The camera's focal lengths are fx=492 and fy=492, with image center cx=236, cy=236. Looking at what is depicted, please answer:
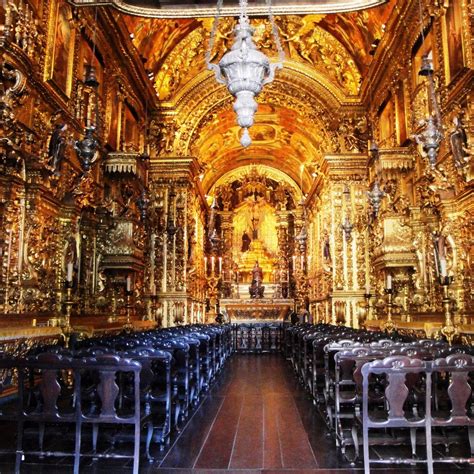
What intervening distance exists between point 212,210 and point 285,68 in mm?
9383

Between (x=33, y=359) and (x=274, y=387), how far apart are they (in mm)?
5665

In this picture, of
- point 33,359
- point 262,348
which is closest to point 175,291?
point 262,348

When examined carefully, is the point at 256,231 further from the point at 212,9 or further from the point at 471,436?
the point at 471,436

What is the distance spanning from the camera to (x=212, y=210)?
26.0 metres

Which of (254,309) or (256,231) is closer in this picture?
(254,309)

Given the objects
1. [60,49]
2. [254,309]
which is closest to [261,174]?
[254,309]

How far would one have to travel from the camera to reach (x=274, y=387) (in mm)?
8984

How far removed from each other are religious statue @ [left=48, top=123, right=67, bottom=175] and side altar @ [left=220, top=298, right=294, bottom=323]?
12.1m

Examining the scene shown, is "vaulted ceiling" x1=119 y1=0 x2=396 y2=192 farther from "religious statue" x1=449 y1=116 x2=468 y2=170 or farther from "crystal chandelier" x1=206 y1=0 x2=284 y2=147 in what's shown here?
"crystal chandelier" x1=206 y1=0 x2=284 y2=147

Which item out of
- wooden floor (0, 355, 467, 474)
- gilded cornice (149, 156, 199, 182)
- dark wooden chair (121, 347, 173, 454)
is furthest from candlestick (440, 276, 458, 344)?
gilded cornice (149, 156, 199, 182)

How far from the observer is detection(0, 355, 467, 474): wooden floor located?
4223 mm

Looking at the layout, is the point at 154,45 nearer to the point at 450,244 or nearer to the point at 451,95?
the point at 451,95

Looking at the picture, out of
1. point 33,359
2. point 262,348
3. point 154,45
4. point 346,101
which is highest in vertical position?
point 154,45

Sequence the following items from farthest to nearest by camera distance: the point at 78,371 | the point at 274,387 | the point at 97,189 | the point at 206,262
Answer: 1. the point at 206,262
2. the point at 97,189
3. the point at 274,387
4. the point at 78,371
